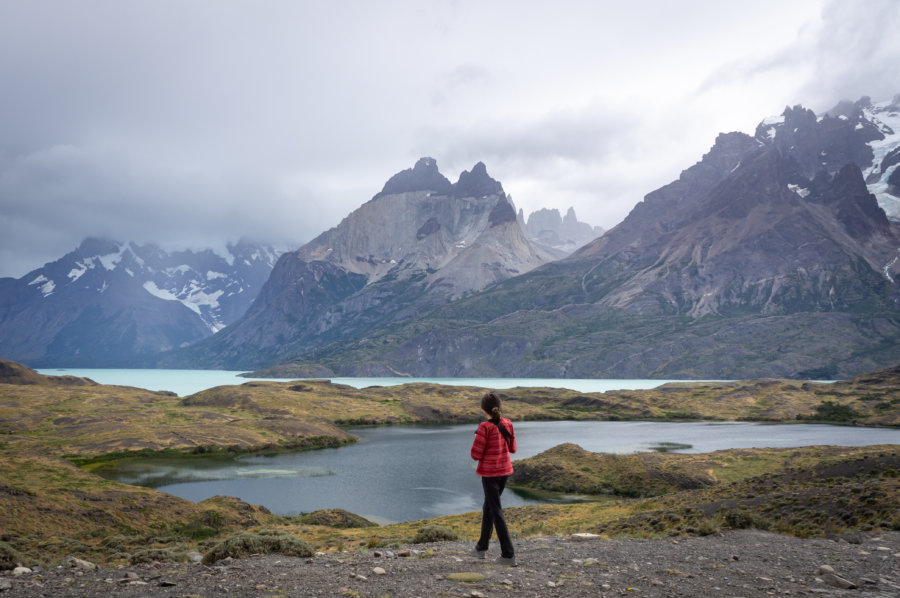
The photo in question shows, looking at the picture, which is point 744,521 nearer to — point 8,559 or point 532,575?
point 532,575

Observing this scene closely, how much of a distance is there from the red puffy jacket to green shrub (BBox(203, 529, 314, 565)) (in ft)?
28.0

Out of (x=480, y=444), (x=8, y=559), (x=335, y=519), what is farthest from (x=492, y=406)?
(x=335, y=519)

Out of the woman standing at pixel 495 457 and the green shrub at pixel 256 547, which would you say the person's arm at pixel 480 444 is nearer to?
the woman standing at pixel 495 457

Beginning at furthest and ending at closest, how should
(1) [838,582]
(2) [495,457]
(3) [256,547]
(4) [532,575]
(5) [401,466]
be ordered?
(5) [401,466], (3) [256,547], (2) [495,457], (4) [532,575], (1) [838,582]

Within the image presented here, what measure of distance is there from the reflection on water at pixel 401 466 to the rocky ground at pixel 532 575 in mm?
39277

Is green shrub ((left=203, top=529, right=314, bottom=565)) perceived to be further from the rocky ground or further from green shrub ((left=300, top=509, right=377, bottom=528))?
green shrub ((left=300, top=509, right=377, bottom=528))

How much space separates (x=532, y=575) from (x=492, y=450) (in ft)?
11.4

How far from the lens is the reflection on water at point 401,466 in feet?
203

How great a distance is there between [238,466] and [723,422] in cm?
13375

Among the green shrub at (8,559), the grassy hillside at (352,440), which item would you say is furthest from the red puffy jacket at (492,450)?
the green shrub at (8,559)

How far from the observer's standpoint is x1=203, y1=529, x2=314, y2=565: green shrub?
1803 cm

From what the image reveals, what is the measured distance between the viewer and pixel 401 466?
279 ft

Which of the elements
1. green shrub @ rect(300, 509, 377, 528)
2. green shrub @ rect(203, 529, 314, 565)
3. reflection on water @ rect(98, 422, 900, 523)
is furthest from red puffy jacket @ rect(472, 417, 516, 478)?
reflection on water @ rect(98, 422, 900, 523)

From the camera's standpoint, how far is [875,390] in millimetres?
169875
